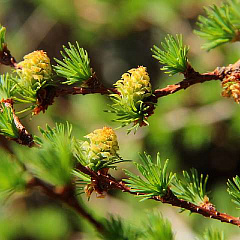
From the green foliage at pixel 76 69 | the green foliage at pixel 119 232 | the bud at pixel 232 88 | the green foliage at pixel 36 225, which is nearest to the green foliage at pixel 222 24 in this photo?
the bud at pixel 232 88

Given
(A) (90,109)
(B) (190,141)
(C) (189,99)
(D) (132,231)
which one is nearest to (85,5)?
(A) (90,109)

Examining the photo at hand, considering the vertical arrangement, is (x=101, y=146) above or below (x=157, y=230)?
above

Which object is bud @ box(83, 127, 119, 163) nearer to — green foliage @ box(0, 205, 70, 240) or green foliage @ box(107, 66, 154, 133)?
green foliage @ box(107, 66, 154, 133)

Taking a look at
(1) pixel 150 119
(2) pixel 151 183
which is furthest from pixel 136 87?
(1) pixel 150 119

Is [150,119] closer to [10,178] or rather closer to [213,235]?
[213,235]

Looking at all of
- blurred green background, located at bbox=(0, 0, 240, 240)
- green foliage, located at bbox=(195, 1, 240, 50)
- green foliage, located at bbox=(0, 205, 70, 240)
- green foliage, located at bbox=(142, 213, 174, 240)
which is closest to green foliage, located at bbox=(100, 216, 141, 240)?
green foliage, located at bbox=(142, 213, 174, 240)

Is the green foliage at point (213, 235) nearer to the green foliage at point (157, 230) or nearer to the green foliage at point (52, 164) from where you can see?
the green foliage at point (157, 230)
